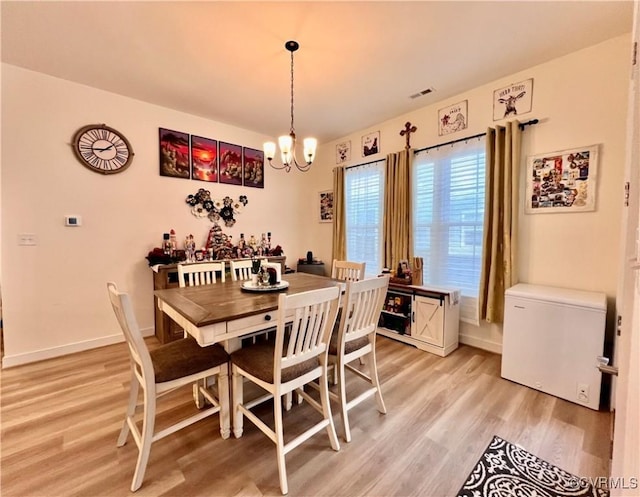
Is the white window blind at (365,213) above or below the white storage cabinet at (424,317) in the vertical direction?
above

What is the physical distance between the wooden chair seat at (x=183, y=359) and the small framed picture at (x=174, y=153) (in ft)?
8.20

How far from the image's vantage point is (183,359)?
1.58 meters

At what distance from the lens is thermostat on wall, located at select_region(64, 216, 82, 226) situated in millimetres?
2805

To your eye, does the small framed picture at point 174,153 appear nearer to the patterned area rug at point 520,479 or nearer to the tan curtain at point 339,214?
the tan curtain at point 339,214

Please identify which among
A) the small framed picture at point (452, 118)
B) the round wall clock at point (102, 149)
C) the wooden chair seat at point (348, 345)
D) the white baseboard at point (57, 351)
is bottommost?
the white baseboard at point (57, 351)

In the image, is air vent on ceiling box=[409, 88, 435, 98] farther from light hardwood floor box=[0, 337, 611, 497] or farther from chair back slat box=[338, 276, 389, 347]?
light hardwood floor box=[0, 337, 611, 497]

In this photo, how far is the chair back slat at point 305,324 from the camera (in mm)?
1302

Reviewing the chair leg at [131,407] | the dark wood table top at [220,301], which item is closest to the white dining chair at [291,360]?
the dark wood table top at [220,301]

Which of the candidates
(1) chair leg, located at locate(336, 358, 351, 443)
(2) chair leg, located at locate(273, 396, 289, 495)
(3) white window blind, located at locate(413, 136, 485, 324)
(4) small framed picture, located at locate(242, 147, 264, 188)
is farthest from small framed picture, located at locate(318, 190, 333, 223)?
(2) chair leg, located at locate(273, 396, 289, 495)

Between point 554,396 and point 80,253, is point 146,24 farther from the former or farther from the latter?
point 554,396

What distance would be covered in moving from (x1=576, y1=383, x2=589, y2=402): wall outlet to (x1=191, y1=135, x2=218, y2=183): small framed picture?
4343 mm

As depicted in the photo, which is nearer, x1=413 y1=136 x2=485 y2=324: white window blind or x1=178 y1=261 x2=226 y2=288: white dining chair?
x1=178 y1=261 x2=226 y2=288: white dining chair

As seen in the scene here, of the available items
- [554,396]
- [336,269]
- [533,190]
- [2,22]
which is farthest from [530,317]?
[2,22]

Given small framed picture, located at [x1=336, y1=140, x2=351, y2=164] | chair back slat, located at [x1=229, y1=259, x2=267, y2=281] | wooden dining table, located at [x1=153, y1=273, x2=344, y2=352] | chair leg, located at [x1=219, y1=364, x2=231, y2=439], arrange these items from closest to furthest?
wooden dining table, located at [x1=153, y1=273, x2=344, y2=352]
chair leg, located at [x1=219, y1=364, x2=231, y2=439]
chair back slat, located at [x1=229, y1=259, x2=267, y2=281]
small framed picture, located at [x1=336, y1=140, x2=351, y2=164]
